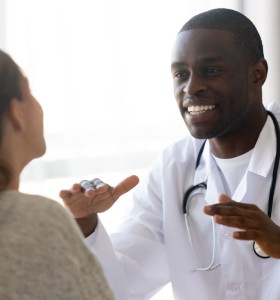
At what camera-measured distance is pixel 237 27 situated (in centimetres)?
126

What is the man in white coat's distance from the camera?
1.20 meters

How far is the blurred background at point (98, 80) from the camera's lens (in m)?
1.55

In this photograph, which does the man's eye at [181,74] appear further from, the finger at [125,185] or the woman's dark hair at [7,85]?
the woman's dark hair at [7,85]

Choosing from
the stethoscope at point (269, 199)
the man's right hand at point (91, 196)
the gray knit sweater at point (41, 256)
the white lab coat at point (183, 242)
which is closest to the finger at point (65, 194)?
the man's right hand at point (91, 196)

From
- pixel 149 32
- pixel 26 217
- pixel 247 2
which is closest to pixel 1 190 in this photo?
pixel 26 217

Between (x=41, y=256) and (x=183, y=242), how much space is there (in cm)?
69

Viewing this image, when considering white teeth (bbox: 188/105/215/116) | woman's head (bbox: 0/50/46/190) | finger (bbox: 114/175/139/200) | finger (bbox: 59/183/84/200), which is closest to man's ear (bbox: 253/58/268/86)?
white teeth (bbox: 188/105/215/116)

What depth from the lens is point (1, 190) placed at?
723 millimetres

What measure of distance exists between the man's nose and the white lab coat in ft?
0.59

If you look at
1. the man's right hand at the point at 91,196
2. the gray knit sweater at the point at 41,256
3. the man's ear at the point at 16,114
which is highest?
the man's ear at the point at 16,114

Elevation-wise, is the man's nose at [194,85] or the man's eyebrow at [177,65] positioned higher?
the man's eyebrow at [177,65]

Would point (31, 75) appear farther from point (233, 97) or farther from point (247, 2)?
point (247, 2)

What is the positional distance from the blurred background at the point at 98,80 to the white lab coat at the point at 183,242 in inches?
11.6

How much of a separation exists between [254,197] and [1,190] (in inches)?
26.2
